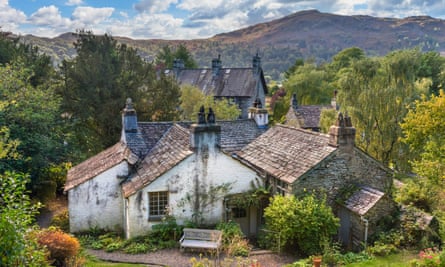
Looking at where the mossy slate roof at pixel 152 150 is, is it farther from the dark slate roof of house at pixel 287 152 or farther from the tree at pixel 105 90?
the tree at pixel 105 90

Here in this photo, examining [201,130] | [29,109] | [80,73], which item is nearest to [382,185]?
[201,130]

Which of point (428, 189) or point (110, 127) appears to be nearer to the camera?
point (428, 189)

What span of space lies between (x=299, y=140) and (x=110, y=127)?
16.9m

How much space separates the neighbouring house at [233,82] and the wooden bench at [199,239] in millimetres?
35301

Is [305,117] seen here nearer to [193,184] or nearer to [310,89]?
[310,89]

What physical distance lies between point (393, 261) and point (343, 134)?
218 inches

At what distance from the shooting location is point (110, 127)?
29234mm

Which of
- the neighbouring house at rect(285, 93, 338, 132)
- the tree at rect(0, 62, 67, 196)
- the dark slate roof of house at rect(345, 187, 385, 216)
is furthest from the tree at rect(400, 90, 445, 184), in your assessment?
the tree at rect(0, 62, 67, 196)

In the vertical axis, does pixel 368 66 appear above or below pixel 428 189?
above

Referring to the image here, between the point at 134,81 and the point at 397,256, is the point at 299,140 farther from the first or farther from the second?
the point at 134,81

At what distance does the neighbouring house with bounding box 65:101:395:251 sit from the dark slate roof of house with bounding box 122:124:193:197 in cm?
7

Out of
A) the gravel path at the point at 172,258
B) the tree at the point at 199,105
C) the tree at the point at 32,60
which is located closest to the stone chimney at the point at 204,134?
the gravel path at the point at 172,258

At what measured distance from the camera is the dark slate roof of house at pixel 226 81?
50.6 metres

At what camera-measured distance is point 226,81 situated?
172 feet
